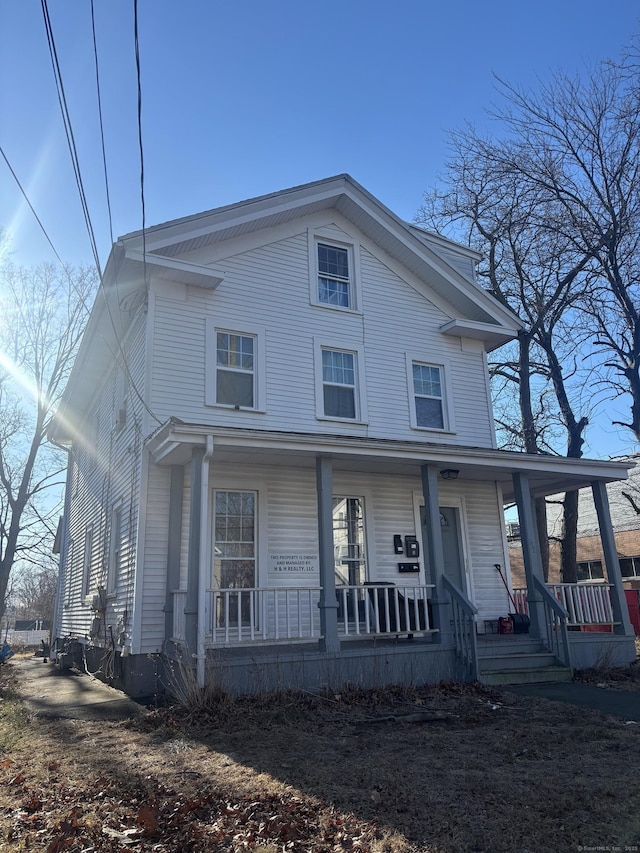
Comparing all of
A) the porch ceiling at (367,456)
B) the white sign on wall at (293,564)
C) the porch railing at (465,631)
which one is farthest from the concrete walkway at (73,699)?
the porch railing at (465,631)

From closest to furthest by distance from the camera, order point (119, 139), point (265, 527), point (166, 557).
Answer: point (119, 139) → point (166, 557) → point (265, 527)

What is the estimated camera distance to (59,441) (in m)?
20.9

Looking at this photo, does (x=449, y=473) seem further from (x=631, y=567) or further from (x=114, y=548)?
(x=631, y=567)

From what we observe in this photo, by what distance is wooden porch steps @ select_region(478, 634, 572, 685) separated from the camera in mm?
9445

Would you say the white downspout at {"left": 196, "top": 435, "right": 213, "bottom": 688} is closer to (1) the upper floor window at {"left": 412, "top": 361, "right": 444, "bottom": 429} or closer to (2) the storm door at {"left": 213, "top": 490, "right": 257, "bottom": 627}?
(2) the storm door at {"left": 213, "top": 490, "right": 257, "bottom": 627}

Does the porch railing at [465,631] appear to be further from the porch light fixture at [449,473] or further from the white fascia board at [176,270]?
the white fascia board at [176,270]

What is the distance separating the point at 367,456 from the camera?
984 cm

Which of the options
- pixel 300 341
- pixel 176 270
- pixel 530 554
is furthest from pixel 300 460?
pixel 530 554

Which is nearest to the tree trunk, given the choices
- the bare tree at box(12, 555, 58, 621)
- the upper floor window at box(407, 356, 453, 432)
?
the upper floor window at box(407, 356, 453, 432)

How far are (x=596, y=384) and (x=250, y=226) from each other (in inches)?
471

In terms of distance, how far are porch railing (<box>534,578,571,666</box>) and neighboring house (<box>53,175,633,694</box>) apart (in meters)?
0.09

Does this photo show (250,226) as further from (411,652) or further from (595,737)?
(595,737)

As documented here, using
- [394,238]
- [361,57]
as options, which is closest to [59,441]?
[394,238]

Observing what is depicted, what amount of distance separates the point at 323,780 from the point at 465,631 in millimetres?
5110
